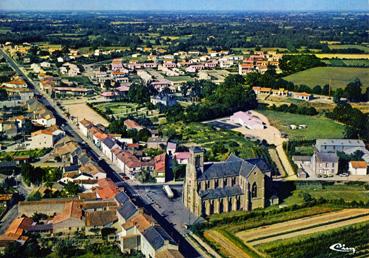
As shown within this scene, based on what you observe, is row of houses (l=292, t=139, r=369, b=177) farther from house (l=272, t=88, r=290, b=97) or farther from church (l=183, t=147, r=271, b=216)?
house (l=272, t=88, r=290, b=97)

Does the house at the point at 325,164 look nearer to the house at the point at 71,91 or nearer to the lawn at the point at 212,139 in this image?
the lawn at the point at 212,139

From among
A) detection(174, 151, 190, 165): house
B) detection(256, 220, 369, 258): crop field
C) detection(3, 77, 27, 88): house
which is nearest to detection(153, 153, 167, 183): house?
A: detection(174, 151, 190, 165): house

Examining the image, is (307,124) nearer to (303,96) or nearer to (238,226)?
(303,96)

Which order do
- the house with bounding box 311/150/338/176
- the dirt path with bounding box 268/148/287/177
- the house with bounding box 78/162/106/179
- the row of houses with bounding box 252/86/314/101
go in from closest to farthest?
the house with bounding box 78/162/106/179, the house with bounding box 311/150/338/176, the dirt path with bounding box 268/148/287/177, the row of houses with bounding box 252/86/314/101

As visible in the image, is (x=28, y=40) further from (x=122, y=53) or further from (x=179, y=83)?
(x=179, y=83)

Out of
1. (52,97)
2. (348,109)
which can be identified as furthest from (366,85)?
(52,97)
